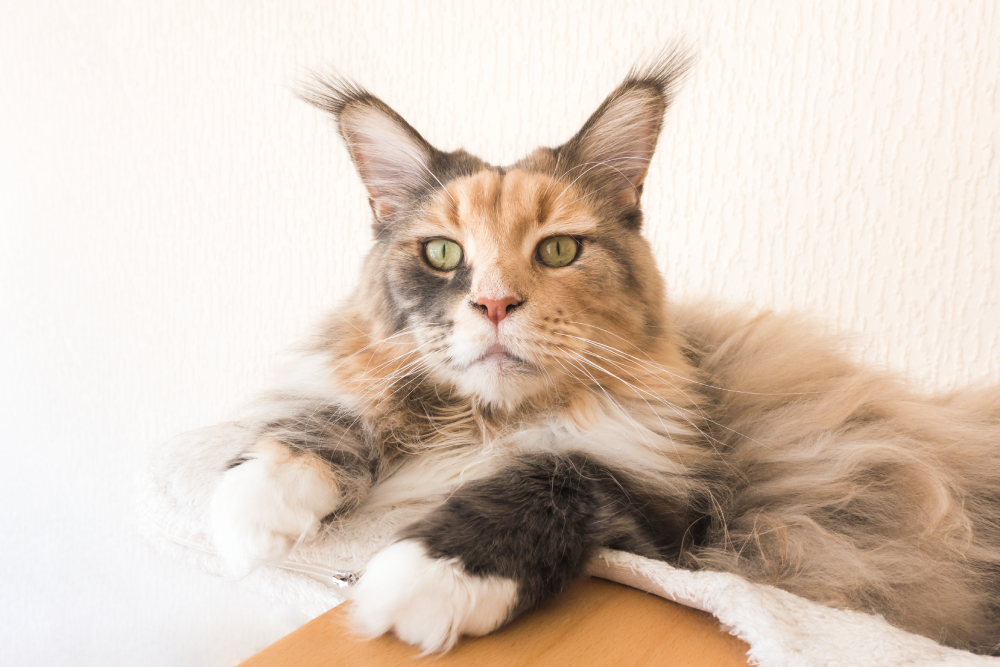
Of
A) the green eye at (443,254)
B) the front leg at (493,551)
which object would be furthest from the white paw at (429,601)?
the green eye at (443,254)

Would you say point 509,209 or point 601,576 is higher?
point 509,209

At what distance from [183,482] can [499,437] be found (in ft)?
1.61

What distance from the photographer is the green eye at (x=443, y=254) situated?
1.07 meters

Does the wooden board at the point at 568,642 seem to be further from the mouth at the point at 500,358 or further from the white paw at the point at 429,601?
the mouth at the point at 500,358

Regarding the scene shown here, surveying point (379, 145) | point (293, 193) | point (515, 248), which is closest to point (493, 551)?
point (515, 248)

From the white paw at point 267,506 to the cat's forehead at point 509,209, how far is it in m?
0.43

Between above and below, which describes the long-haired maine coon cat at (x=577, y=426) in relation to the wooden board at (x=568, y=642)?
above

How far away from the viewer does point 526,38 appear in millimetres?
1798

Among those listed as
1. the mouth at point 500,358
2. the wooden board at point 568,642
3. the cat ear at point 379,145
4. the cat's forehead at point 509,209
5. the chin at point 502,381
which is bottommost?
the wooden board at point 568,642

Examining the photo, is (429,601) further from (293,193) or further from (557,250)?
(293,193)

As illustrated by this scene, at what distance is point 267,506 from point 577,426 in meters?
0.45

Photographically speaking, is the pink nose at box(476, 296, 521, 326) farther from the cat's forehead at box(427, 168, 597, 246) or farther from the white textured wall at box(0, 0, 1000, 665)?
the white textured wall at box(0, 0, 1000, 665)

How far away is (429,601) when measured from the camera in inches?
26.8

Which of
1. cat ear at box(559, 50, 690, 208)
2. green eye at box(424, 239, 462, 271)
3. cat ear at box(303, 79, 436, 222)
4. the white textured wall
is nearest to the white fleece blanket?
green eye at box(424, 239, 462, 271)
